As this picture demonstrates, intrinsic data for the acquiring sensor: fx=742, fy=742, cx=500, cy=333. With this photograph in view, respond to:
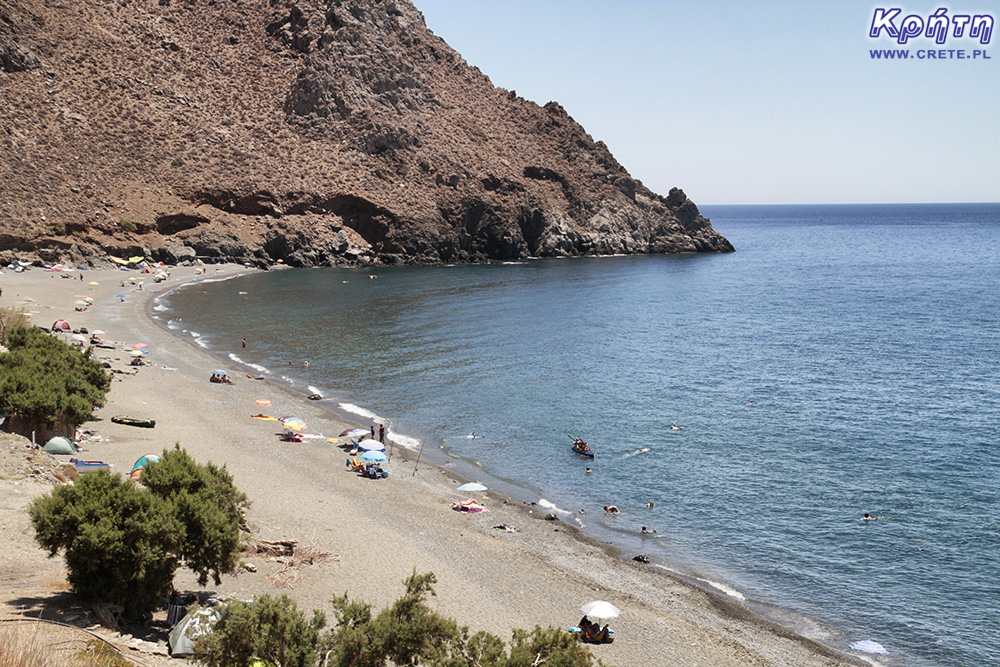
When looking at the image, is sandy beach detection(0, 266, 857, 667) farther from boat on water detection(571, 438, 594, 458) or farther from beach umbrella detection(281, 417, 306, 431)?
boat on water detection(571, 438, 594, 458)

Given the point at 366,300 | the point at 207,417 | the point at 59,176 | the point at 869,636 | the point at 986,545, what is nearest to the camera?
the point at 869,636

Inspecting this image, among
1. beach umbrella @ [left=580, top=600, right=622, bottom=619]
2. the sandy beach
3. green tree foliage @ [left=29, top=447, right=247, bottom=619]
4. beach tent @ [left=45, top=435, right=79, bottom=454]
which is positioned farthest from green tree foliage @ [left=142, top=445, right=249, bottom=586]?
Answer: beach tent @ [left=45, top=435, right=79, bottom=454]

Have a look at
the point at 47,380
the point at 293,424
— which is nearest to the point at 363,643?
the point at 47,380

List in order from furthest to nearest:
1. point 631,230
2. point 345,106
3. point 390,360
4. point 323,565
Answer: point 631,230 < point 345,106 < point 390,360 < point 323,565

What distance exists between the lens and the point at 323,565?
65.2 ft

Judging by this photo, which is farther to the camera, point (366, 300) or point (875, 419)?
point (366, 300)

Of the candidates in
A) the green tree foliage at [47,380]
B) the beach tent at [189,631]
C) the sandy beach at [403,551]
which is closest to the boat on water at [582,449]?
the sandy beach at [403,551]

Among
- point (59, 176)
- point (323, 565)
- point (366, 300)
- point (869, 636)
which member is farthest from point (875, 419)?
point (59, 176)

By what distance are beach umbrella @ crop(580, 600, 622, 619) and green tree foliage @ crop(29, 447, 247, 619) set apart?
8271mm

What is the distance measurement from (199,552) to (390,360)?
33456 mm

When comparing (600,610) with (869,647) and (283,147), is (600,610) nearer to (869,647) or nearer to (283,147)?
(869,647)

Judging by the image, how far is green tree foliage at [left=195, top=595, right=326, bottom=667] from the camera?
12.0 metres

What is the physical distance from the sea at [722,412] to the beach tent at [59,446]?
12.8m

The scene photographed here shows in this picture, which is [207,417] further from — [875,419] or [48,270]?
[48,270]
